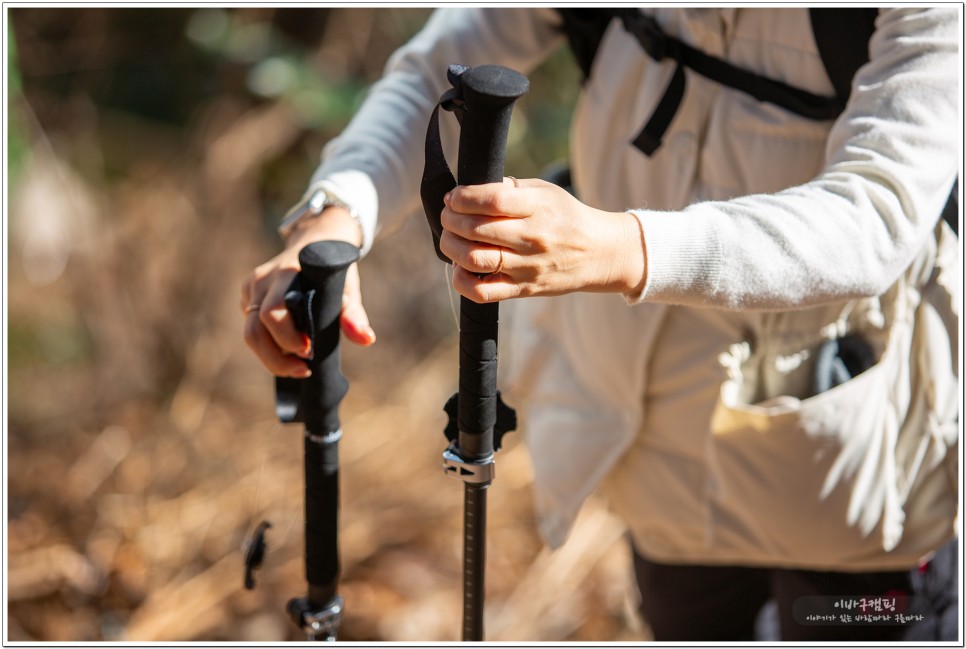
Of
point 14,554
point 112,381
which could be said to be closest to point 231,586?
point 14,554

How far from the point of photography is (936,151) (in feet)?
2.57

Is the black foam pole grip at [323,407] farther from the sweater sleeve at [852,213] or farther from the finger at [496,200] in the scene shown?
the sweater sleeve at [852,213]

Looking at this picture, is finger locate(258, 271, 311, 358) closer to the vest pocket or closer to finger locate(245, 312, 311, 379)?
finger locate(245, 312, 311, 379)

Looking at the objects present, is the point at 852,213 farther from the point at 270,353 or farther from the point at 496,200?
the point at 270,353

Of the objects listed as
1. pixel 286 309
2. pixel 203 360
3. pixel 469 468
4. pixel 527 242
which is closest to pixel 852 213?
pixel 527 242

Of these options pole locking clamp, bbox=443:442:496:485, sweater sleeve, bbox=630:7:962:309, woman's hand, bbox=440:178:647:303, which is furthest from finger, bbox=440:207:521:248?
pole locking clamp, bbox=443:442:496:485

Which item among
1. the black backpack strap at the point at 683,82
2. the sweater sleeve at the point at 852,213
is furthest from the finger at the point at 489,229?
the black backpack strap at the point at 683,82

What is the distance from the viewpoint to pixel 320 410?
899 mm

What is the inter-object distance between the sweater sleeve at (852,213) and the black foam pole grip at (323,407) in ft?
0.96

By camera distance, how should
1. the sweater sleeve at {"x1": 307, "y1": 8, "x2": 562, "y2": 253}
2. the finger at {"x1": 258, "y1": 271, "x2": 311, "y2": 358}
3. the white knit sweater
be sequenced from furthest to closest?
the sweater sleeve at {"x1": 307, "y1": 8, "x2": 562, "y2": 253}, the finger at {"x1": 258, "y1": 271, "x2": 311, "y2": 358}, the white knit sweater

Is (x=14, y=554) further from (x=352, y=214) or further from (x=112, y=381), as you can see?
(x=352, y=214)

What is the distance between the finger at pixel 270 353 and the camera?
89 centimetres

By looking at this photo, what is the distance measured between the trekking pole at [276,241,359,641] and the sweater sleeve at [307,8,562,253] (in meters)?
0.14

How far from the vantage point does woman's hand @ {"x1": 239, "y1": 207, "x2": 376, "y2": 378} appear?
871 mm
